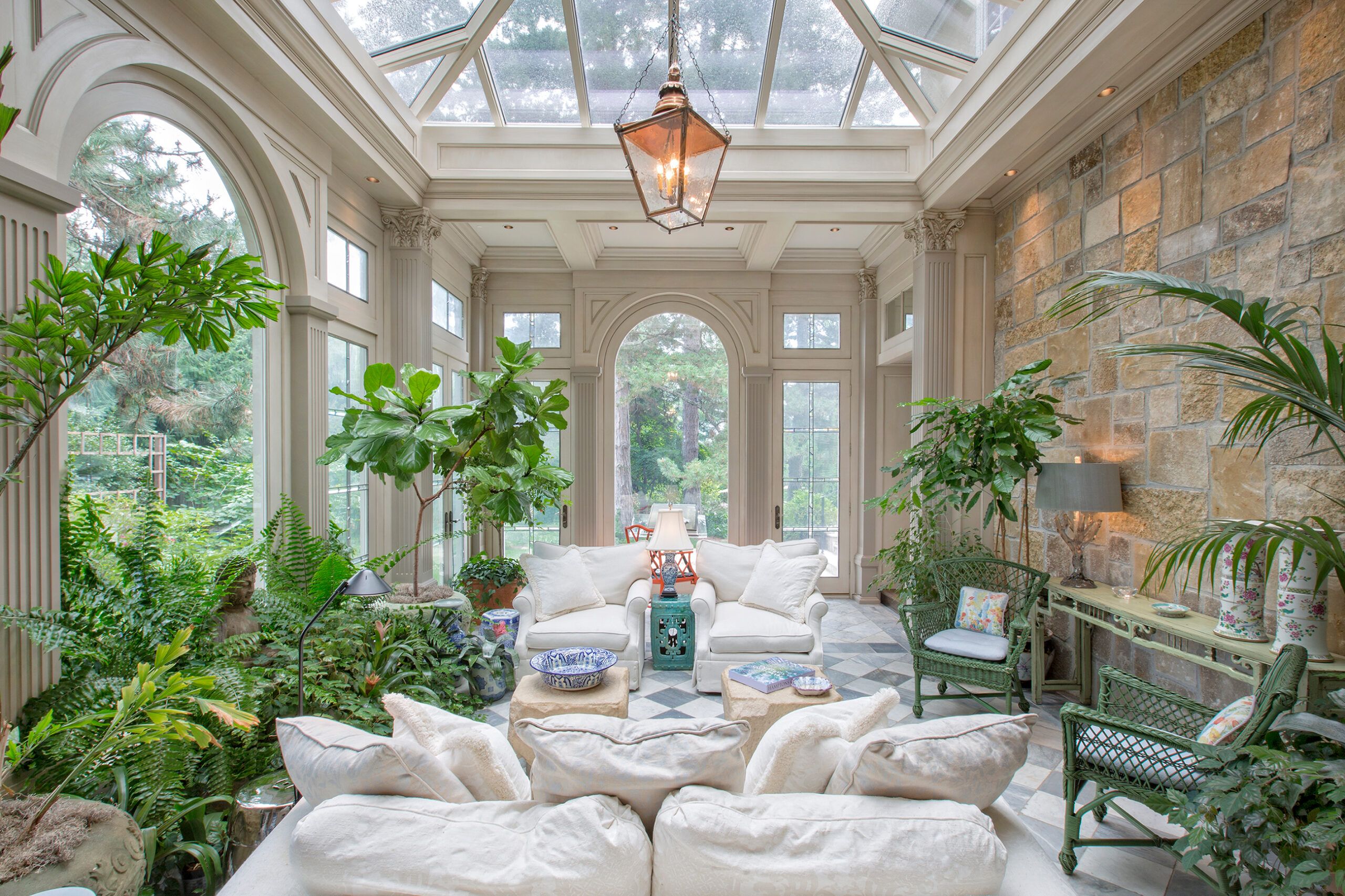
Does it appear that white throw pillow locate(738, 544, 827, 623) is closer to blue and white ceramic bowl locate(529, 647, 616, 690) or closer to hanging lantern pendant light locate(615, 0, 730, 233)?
blue and white ceramic bowl locate(529, 647, 616, 690)

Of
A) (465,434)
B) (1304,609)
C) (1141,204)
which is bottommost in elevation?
(1304,609)

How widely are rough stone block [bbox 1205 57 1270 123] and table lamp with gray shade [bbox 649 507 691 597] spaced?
10.8ft

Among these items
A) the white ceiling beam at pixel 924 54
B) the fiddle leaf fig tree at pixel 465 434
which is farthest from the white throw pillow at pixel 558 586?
the white ceiling beam at pixel 924 54

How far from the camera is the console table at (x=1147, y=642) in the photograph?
2090 millimetres

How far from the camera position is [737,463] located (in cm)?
618

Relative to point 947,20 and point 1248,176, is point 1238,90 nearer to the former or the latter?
→ point 1248,176

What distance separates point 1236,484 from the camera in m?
2.56

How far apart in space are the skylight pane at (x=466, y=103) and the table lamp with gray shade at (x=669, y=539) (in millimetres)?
3052

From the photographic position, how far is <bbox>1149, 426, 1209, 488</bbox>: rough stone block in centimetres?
272

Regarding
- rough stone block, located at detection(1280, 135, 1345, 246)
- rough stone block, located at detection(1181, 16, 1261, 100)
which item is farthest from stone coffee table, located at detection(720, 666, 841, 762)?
rough stone block, located at detection(1181, 16, 1261, 100)

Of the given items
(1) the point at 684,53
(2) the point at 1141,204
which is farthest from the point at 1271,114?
(1) the point at 684,53

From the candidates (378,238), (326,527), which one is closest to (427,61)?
(378,238)

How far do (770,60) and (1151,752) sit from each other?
417 cm

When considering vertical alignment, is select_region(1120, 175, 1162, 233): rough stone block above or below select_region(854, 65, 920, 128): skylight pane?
below
